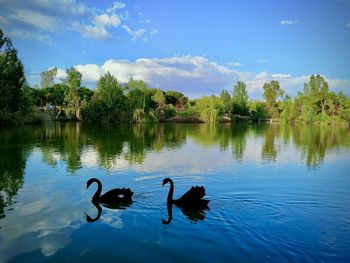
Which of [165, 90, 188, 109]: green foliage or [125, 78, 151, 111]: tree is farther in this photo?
[165, 90, 188, 109]: green foliage

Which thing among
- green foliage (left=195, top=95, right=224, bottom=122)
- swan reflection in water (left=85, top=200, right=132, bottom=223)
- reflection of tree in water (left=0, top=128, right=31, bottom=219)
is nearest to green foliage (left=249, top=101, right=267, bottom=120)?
green foliage (left=195, top=95, right=224, bottom=122)

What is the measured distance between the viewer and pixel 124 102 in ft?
281

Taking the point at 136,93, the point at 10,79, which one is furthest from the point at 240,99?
the point at 10,79

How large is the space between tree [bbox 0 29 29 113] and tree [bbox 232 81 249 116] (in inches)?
3380

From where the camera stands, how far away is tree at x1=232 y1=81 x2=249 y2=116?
123562 millimetres

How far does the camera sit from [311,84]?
4685 inches

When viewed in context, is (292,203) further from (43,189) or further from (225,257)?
(43,189)

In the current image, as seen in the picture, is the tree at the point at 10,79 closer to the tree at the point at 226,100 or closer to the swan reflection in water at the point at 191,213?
the swan reflection in water at the point at 191,213

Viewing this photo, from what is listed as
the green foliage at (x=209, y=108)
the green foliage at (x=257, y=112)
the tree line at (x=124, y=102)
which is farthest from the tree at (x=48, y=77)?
the green foliage at (x=257, y=112)

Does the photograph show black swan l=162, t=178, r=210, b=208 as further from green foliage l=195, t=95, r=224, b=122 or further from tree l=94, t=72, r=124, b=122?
green foliage l=195, t=95, r=224, b=122

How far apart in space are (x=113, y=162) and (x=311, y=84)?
113004 mm

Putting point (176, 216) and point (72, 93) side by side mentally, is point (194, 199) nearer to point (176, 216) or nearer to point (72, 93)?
point (176, 216)

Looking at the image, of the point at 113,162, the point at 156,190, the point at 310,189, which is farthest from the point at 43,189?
the point at 310,189

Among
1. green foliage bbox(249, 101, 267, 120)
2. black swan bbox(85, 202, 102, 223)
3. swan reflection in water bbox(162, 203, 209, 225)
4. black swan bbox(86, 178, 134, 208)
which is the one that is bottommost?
black swan bbox(85, 202, 102, 223)
